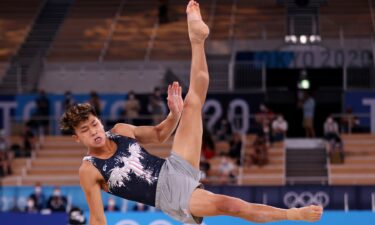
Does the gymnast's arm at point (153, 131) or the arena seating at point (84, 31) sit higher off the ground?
the arena seating at point (84, 31)

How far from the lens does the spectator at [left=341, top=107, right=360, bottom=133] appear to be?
82.7ft

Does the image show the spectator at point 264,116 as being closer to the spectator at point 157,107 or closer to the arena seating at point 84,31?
the spectator at point 157,107

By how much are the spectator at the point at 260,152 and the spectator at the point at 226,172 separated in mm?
1158

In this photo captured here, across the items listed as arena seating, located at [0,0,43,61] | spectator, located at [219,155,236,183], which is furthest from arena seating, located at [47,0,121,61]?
spectator, located at [219,155,236,183]

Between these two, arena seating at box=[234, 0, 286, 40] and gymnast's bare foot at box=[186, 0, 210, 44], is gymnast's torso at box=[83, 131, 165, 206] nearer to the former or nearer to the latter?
gymnast's bare foot at box=[186, 0, 210, 44]

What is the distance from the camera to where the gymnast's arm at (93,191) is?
8398 mm

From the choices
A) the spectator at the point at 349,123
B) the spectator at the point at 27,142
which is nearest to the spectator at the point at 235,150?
the spectator at the point at 349,123

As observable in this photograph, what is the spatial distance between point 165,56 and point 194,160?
20719mm

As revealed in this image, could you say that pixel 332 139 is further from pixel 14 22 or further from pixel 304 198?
pixel 14 22

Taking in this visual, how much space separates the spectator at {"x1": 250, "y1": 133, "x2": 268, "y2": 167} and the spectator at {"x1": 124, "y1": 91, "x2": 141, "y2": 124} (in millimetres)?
3405

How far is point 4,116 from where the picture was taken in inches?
1048

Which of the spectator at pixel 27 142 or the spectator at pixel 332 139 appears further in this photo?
the spectator at pixel 27 142

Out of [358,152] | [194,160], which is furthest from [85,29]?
[194,160]

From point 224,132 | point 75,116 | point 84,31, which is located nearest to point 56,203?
point 224,132
